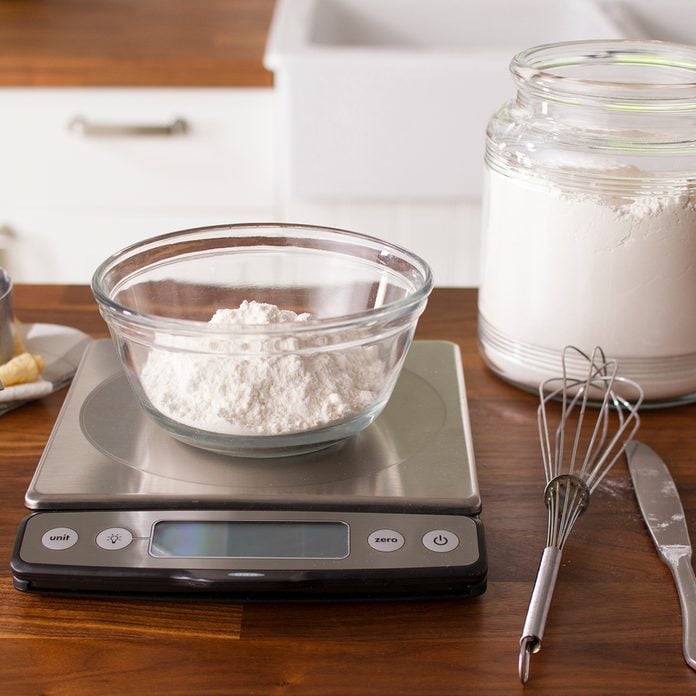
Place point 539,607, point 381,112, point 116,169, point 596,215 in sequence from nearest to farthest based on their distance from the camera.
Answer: point 539,607, point 596,215, point 381,112, point 116,169

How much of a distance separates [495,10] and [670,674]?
4.17 ft

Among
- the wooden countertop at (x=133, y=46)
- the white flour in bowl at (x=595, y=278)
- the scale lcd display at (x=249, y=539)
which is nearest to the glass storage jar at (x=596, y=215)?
the white flour in bowl at (x=595, y=278)

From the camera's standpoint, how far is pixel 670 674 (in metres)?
0.43

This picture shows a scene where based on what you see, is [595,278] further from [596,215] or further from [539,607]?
[539,607]

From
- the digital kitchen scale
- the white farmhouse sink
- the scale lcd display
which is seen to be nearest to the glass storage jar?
the digital kitchen scale

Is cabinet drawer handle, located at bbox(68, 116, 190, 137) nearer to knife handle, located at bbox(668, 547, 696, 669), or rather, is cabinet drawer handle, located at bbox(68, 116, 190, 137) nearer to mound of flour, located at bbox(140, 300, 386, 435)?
mound of flour, located at bbox(140, 300, 386, 435)

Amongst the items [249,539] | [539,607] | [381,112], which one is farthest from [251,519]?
[381,112]

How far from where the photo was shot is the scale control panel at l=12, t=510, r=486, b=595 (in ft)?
1.51

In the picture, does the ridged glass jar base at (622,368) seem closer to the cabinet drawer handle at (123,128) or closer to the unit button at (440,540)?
the unit button at (440,540)

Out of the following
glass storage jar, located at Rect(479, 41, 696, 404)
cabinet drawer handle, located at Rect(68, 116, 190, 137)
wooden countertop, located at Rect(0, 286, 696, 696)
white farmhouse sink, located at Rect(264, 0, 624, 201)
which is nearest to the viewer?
wooden countertop, located at Rect(0, 286, 696, 696)

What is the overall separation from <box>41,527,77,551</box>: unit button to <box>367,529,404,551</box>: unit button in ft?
0.46

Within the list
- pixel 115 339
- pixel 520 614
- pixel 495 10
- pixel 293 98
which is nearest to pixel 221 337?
pixel 115 339

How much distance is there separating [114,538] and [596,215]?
0.33 m

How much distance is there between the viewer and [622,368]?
0.64 metres
